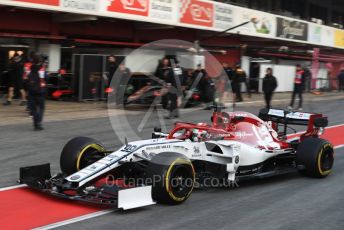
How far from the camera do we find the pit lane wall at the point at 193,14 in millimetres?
17375

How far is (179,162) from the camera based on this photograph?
242 inches

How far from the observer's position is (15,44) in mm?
17812

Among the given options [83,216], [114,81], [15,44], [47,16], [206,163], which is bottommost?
[83,216]

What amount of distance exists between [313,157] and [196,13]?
633 inches

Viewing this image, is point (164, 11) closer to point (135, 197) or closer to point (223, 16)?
point (223, 16)

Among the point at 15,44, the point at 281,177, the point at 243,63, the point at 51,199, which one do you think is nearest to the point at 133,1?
the point at 15,44

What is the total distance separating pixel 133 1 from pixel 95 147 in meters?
13.1

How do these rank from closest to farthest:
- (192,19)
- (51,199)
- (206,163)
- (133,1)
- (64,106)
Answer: (51,199) → (206,163) → (64,106) → (133,1) → (192,19)

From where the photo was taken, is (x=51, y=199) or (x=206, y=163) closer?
(x=51, y=199)

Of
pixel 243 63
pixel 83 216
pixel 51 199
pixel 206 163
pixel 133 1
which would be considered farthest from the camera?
pixel 243 63

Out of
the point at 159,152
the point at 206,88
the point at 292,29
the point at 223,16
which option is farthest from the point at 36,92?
the point at 292,29

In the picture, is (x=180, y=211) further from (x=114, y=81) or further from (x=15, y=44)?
(x=15, y=44)

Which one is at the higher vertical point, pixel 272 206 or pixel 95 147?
pixel 95 147

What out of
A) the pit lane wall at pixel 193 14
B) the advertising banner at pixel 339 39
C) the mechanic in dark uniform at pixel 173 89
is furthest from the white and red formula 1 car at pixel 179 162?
the advertising banner at pixel 339 39
